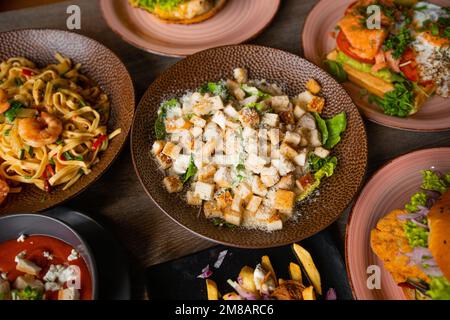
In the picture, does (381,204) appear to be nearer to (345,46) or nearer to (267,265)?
(267,265)

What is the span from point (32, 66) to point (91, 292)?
1670mm

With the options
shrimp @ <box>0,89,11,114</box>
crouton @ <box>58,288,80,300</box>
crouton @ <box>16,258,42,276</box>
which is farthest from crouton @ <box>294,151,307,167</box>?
shrimp @ <box>0,89,11,114</box>

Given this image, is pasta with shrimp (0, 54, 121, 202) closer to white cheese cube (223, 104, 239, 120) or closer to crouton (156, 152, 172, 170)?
crouton (156, 152, 172, 170)

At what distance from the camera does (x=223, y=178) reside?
75.3 inches

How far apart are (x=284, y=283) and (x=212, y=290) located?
0.33 m

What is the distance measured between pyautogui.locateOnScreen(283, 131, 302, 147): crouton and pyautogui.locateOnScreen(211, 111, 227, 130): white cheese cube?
347mm

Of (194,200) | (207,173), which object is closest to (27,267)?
(194,200)

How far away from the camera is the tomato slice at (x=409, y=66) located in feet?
7.67

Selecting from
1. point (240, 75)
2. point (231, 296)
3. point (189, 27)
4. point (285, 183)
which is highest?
point (189, 27)

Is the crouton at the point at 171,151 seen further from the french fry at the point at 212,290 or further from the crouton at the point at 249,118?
the french fry at the point at 212,290

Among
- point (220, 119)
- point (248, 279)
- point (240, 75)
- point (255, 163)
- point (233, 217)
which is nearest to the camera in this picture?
point (248, 279)

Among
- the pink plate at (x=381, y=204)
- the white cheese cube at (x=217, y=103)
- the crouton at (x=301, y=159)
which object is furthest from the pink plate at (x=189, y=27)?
the pink plate at (x=381, y=204)
